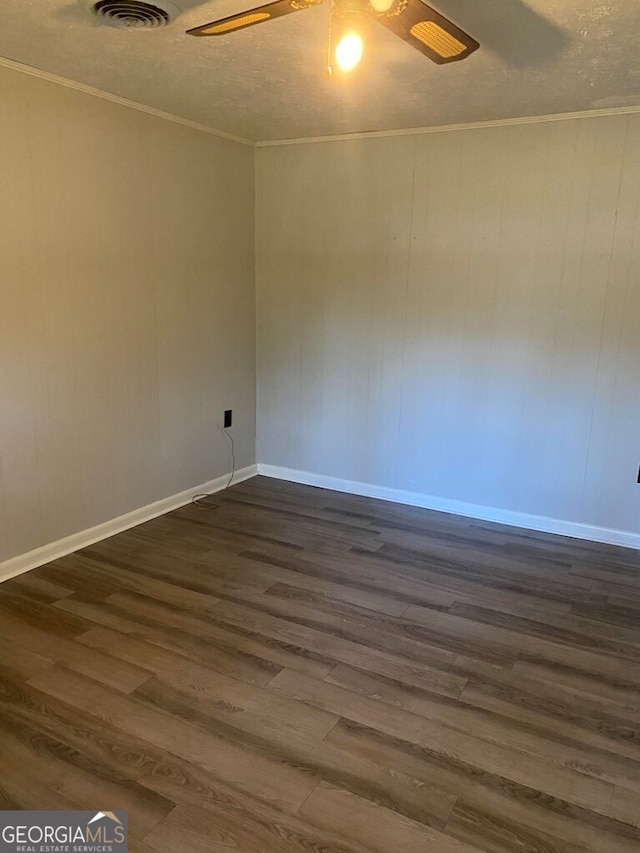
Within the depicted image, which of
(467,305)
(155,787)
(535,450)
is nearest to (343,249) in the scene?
(467,305)

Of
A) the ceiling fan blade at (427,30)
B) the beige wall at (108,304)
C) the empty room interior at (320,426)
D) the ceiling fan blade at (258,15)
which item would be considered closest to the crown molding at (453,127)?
the empty room interior at (320,426)

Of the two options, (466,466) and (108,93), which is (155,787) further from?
(108,93)

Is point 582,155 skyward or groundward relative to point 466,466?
skyward

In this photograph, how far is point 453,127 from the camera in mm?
3521

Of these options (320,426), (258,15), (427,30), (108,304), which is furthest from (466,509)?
(258,15)

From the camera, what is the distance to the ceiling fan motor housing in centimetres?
201

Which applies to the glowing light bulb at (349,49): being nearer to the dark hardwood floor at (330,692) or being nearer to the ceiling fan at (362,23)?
the ceiling fan at (362,23)

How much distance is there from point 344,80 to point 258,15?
1.16 m

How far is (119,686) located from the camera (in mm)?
2199

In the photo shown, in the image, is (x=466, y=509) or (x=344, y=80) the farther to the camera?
(x=466, y=509)

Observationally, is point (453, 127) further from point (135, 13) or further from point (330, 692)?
point (330, 692)

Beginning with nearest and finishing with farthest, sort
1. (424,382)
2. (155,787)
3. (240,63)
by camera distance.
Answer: (155,787) → (240,63) → (424,382)

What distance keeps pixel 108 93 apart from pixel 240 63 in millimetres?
861

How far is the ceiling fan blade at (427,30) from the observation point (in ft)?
5.41
